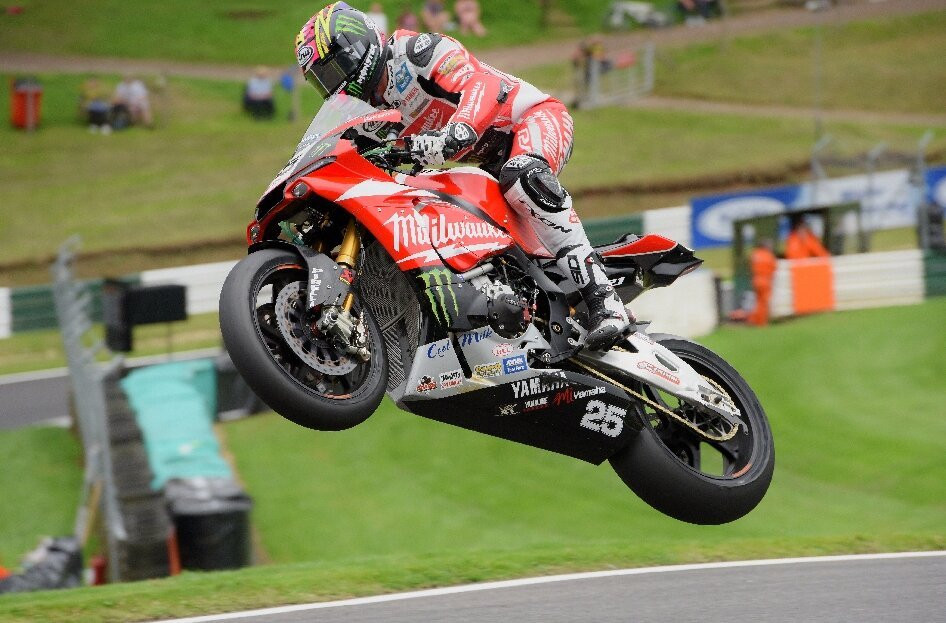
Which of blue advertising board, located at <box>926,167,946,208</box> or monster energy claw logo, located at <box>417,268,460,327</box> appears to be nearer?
monster energy claw logo, located at <box>417,268,460,327</box>

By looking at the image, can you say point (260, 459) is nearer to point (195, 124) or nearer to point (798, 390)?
point (798, 390)

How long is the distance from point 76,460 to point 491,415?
371 inches

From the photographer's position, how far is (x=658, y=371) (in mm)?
6973

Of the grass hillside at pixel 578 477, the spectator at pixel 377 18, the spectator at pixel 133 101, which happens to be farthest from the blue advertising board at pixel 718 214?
the spectator at pixel 133 101

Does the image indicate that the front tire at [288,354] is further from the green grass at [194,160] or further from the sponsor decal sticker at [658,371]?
the green grass at [194,160]

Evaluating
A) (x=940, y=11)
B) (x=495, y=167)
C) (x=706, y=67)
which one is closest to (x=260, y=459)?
(x=495, y=167)

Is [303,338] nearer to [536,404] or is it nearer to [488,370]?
[488,370]

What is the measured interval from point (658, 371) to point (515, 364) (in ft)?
3.04

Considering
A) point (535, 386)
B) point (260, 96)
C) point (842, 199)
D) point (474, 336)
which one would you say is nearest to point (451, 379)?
point (474, 336)

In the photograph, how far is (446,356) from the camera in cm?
630

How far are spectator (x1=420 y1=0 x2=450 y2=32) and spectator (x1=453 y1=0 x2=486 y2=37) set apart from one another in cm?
101

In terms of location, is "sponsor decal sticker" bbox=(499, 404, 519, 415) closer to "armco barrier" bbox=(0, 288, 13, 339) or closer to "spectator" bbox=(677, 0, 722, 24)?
"armco barrier" bbox=(0, 288, 13, 339)

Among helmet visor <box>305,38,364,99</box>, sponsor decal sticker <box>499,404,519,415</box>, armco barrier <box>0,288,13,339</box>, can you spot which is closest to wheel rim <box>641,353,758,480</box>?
sponsor decal sticker <box>499,404,519,415</box>

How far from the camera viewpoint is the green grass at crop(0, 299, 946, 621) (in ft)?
39.1
